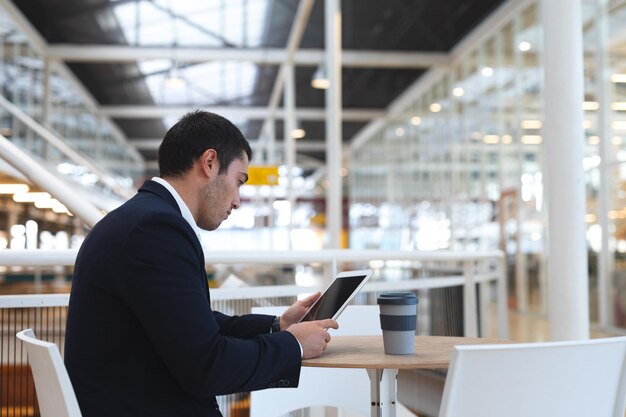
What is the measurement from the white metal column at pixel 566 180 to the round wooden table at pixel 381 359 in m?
1.75

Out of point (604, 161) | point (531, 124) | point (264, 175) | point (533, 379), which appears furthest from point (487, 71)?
point (533, 379)

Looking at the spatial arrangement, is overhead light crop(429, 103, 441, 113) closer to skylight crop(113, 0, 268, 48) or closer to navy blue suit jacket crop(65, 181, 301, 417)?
skylight crop(113, 0, 268, 48)

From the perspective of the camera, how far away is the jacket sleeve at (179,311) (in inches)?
58.7

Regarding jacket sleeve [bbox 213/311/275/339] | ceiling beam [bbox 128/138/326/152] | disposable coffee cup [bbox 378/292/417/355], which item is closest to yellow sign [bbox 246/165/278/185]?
jacket sleeve [bbox 213/311/275/339]

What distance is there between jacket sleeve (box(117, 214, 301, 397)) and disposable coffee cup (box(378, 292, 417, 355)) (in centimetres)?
42

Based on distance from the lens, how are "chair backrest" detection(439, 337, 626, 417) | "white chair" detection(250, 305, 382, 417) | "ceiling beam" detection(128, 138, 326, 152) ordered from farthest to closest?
"ceiling beam" detection(128, 138, 326, 152)
"white chair" detection(250, 305, 382, 417)
"chair backrest" detection(439, 337, 626, 417)

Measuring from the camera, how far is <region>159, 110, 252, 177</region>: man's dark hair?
1.75m

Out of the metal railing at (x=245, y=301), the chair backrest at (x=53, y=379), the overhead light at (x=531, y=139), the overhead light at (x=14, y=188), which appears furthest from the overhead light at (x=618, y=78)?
the chair backrest at (x=53, y=379)

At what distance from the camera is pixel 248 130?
26.8 meters

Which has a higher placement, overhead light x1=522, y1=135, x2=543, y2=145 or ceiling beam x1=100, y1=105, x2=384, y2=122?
ceiling beam x1=100, y1=105, x2=384, y2=122

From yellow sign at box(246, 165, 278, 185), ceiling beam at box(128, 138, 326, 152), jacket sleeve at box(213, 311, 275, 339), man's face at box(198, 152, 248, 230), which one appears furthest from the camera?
ceiling beam at box(128, 138, 326, 152)

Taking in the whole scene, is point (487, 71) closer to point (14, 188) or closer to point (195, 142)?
point (14, 188)

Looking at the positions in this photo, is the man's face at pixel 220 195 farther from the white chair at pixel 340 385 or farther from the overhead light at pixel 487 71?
the overhead light at pixel 487 71

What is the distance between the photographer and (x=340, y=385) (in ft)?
8.56
